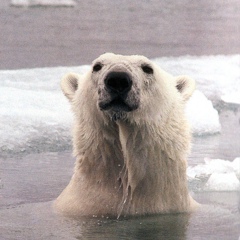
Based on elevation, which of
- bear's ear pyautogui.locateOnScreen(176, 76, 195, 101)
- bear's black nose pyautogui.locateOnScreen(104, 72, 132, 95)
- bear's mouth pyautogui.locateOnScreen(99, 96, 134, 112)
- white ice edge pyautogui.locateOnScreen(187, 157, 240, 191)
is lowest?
white ice edge pyautogui.locateOnScreen(187, 157, 240, 191)

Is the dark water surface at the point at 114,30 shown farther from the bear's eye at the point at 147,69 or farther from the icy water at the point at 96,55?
the bear's eye at the point at 147,69

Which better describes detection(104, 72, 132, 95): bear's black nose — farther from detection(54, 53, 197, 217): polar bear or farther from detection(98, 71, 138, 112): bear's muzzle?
detection(54, 53, 197, 217): polar bear

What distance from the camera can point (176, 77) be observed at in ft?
9.75

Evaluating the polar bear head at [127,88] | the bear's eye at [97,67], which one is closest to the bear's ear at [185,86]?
the polar bear head at [127,88]

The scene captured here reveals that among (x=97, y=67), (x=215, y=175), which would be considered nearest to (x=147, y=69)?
(x=97, y=67)

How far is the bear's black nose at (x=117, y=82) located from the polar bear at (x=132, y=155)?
18 centimetres

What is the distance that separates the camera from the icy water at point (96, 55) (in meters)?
2.74

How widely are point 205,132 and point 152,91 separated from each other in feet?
1.39

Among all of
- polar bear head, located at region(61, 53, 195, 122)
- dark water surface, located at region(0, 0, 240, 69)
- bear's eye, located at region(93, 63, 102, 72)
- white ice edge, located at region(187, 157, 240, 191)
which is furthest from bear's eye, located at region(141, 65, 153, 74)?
white ice edge, located at region(187, 157, 240, 191)

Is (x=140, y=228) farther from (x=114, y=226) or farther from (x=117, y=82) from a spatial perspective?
(x=117, y=82)

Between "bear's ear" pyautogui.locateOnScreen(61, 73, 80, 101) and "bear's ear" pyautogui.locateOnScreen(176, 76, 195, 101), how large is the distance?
0.36m

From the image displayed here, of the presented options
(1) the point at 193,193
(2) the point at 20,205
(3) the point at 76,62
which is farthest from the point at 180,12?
(2) the point at 20,205

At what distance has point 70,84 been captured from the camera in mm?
2938

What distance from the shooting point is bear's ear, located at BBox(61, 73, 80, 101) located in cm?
291
